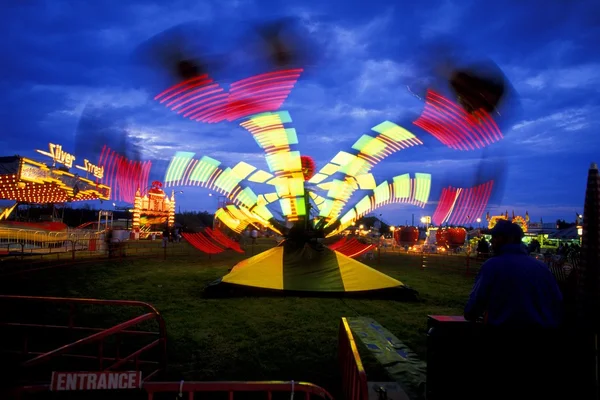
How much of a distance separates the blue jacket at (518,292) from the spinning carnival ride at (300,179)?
18.0ft

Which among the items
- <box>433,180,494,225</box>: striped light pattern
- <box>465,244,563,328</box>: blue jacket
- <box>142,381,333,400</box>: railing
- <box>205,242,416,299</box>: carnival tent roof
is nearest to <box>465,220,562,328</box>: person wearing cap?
<box>465,244,563,328</box>: blue jacket

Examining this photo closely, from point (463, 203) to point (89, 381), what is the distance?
42.0 feet

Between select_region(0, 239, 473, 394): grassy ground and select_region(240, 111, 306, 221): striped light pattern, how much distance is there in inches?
→ 106

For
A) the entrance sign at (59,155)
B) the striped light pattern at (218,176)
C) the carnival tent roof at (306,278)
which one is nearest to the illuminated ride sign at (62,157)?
the entrance sign at (59,155)

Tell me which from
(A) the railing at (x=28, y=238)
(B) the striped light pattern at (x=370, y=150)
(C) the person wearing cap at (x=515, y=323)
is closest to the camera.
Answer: (C) the person wearing cap at (x=515, y=323)

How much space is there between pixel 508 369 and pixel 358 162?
8.22m

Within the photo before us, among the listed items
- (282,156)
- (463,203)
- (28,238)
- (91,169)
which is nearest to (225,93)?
(282,156)

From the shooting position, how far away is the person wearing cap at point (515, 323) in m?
2.53

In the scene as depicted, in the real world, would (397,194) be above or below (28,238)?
above

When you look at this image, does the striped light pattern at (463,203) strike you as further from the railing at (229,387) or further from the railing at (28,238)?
the railing at (28,238)

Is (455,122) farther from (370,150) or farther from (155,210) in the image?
(155,210)

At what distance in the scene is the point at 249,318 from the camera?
8062 mm

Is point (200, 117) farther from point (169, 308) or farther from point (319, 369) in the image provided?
point (319, 369)

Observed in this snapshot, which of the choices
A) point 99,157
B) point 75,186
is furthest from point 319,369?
point 75,186
